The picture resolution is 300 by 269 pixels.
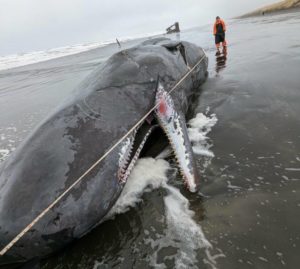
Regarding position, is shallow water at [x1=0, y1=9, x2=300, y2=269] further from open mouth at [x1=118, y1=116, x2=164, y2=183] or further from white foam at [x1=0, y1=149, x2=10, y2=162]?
open mouth at [x1=118, y1=116, x2=164, y2=183]

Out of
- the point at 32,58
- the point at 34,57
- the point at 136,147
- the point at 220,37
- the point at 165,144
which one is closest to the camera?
the point at 136,147

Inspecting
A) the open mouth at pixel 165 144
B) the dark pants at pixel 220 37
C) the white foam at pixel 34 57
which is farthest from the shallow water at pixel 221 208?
the white foam at pixel 34 57

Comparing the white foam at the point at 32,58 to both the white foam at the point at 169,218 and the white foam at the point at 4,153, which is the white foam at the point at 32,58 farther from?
the white foam at the point at 169,218

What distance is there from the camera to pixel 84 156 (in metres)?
3.28

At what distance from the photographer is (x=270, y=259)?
2.68 meters

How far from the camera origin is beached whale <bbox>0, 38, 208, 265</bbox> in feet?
9.31

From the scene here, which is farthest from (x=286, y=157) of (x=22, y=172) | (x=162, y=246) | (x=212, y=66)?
(x=212, y=66)

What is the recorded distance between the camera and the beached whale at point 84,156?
2.84 metres

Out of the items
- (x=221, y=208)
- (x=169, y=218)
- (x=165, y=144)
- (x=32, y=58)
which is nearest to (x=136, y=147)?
(x=165, y=144)

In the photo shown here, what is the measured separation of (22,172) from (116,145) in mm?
1097

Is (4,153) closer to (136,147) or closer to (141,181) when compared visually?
(136,147)

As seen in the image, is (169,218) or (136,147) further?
(136,147)

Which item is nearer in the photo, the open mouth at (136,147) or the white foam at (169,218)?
the white foam at (169,218)

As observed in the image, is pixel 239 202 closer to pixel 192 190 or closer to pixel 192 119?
pixel 192 190
